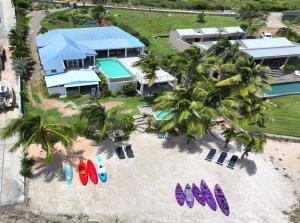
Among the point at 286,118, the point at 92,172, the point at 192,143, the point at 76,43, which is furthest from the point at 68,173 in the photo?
the point at 286,118

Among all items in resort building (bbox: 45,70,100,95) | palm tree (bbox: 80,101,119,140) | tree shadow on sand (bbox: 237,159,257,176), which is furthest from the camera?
resort building (bbox: 45,70,100,95)

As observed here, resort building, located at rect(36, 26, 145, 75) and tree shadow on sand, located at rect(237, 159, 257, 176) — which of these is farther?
resort building, located at rect(36, 26, 145, 75)

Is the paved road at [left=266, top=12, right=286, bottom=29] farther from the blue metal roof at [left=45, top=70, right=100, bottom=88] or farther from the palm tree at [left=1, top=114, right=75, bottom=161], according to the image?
the palm tree at [left=1, top=114, right=75, bottom=161]

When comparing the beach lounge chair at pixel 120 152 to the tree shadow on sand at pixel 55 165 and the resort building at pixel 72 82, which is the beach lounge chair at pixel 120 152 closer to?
the tree shadow on sand at pixel 55 165

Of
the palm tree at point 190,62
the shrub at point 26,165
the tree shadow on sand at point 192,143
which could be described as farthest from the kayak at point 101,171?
the palm tree at point 190,62

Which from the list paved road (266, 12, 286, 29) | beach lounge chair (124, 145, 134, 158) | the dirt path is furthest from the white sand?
paved road (266, 12, 286, 29)

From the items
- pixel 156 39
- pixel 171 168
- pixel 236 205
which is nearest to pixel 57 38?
pixel 156 39
